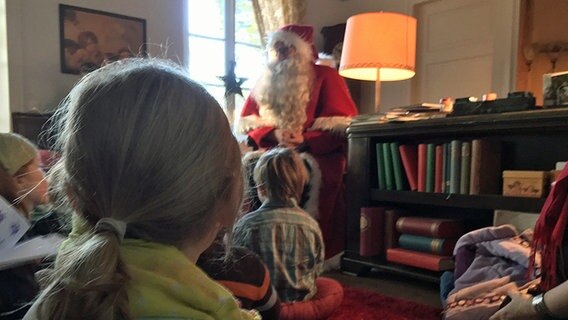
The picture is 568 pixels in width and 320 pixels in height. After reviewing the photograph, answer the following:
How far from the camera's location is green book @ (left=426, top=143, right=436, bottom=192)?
204cm

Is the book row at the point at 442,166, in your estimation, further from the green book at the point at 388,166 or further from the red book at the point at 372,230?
the red book at the point at 372,230

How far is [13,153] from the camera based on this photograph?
4.06ft

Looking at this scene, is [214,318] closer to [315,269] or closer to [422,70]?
[315,269]

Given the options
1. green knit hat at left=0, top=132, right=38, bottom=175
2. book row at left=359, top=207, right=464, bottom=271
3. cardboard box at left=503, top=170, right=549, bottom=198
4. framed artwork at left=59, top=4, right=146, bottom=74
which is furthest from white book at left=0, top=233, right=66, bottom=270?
framed artwork at left=59, top=4, right=146, bottom=74

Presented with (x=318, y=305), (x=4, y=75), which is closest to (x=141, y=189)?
(x=318, y=305)

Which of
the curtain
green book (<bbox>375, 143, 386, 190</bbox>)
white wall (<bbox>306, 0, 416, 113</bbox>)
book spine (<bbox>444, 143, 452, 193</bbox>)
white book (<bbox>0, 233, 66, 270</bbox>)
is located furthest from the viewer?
white wall (<bbox>306, 0, 416, 113</bbox>)

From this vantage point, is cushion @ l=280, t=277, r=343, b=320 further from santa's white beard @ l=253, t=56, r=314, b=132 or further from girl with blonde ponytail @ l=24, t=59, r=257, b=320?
santa's white beard @ l=253, t=56, r=314, b=132

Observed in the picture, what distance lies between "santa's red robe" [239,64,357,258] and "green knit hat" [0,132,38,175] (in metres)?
1.59

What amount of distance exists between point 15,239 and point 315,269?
2.91ft

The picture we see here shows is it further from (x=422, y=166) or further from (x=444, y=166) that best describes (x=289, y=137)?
(x=444, y=166)

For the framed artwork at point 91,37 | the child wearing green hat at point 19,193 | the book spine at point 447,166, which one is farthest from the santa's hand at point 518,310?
the framed artwork at point 91,37

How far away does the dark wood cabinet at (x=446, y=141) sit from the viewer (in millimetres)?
1726

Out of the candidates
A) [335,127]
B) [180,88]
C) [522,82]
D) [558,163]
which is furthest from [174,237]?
[522,82]

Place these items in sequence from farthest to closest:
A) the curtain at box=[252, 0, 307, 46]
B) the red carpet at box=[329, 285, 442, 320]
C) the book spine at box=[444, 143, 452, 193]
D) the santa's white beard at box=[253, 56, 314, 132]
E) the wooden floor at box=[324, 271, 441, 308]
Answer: the curtain at box=[252, 0, 307, 46] < the santa's white beard at box=[253, 56, 314, 132] < the book spine at box=[444, 143, 452, 193] < the wooden floor at box=[324, 271, 441, 308] < the red carpet at box=[329, 285, 442, 320]
